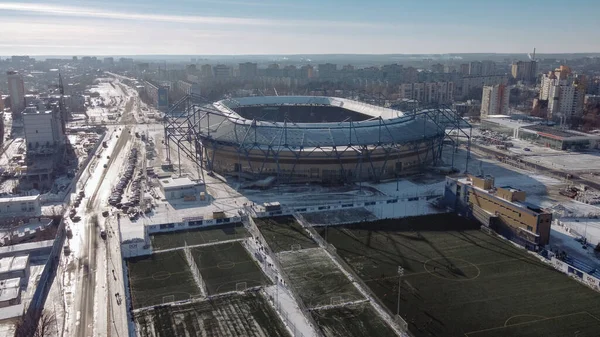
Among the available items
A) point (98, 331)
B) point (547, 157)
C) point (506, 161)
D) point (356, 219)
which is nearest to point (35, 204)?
point (98, 331)

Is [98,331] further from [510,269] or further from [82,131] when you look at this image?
[82,131]

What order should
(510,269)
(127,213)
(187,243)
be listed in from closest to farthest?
1. (510,269)
2. (187,243)
3. (127,213)

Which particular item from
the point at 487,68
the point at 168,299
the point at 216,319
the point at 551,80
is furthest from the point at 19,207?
the point at 487,68

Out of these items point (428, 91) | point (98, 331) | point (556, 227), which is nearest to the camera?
point (98, 331)

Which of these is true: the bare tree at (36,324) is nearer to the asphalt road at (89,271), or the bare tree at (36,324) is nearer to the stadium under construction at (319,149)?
the asphalt road at (89,271)

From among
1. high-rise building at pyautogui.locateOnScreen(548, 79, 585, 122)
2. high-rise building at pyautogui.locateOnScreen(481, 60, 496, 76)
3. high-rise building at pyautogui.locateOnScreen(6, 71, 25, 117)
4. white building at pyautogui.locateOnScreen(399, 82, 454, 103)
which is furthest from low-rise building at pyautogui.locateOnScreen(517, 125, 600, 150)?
high-rise building at pyautogui.locateOnScreen(481, 60, 496, 76)

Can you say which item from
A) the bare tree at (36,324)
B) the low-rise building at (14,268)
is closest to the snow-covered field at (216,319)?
the bare tree at (36,324)
